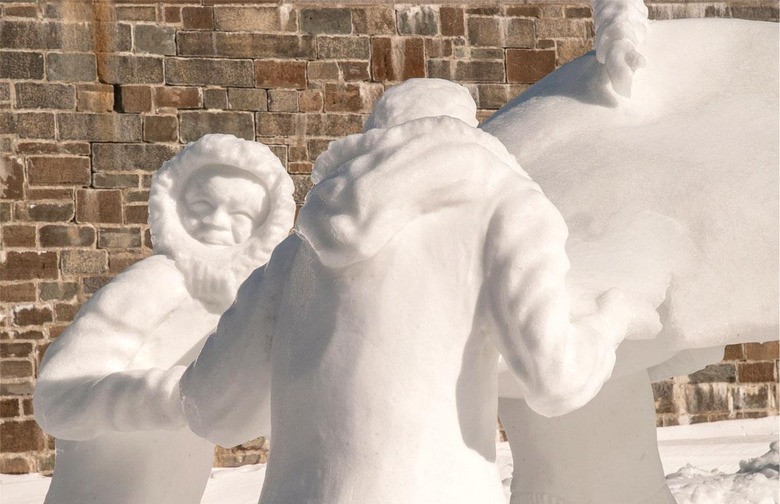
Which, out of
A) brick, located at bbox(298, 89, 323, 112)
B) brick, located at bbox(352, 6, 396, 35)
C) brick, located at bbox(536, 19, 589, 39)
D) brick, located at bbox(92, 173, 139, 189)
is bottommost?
brick, located at bbox(92, 173, 139, 189)

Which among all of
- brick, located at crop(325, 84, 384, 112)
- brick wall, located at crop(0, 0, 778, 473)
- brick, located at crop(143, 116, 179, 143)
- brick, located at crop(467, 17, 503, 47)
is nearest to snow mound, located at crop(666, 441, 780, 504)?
brick wall, located at crop(0, 0, 778, 473)

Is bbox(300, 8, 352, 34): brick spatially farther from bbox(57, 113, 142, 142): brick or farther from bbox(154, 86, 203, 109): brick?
bbox(57, 113, 142, 142): brick

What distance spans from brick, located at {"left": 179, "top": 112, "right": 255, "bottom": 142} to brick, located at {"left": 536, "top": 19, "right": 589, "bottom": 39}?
7.23 feet

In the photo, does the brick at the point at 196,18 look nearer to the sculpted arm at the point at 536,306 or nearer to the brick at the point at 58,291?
the brick at the point at 58,291

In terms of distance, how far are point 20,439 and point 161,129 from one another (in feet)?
7.19

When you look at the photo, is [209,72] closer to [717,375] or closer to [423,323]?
[717,375]

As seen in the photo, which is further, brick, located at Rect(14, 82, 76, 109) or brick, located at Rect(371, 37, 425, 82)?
brick, located at Rect(371, 37, 425, 82)

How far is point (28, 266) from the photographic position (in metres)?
10.8

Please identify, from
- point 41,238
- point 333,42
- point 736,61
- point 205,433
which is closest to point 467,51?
point 333,42

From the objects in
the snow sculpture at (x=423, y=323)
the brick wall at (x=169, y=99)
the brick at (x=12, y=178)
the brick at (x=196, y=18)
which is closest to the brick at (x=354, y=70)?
the brick wall at (x=169, y=99)

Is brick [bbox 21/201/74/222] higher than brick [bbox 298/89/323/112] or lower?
lower

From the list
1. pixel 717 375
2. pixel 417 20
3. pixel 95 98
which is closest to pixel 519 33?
pixel 417 20

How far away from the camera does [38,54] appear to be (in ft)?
35.6

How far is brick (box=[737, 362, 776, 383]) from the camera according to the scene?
11883mm
